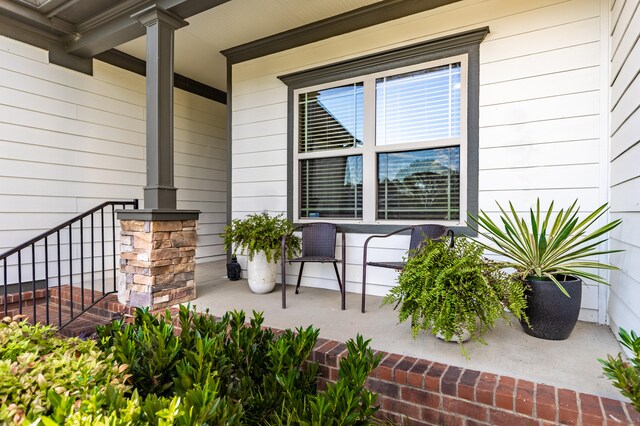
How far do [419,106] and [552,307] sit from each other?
1998 mm

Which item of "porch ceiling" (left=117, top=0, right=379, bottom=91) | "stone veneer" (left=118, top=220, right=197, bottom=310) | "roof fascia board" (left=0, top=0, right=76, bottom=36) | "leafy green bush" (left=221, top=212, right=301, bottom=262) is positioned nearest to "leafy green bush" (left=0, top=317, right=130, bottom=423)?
"stone veneer" (left=118, top=220, right=197, bottom=310)

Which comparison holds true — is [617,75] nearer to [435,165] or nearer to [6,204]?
[435,165]

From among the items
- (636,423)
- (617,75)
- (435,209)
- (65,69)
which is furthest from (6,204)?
(617,75)

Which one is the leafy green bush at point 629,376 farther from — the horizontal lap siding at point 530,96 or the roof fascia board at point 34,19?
the roof fascia board at point 34,19

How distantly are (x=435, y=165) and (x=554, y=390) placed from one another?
2.04m

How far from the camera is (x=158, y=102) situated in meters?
3.01

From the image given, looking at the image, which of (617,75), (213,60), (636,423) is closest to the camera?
(636,423)

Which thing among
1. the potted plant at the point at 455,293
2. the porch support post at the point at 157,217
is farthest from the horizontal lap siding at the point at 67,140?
the potted plant at the point at 455,293

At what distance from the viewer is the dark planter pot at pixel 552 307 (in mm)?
2098

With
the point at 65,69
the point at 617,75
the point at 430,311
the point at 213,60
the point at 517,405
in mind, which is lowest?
the point at 517,405

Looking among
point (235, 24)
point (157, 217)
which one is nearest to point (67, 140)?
point (157, 217)

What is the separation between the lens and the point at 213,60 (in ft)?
15.0

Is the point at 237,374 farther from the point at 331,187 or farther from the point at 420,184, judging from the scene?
the point at 331,187

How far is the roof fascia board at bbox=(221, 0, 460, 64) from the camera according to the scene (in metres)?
3.22
